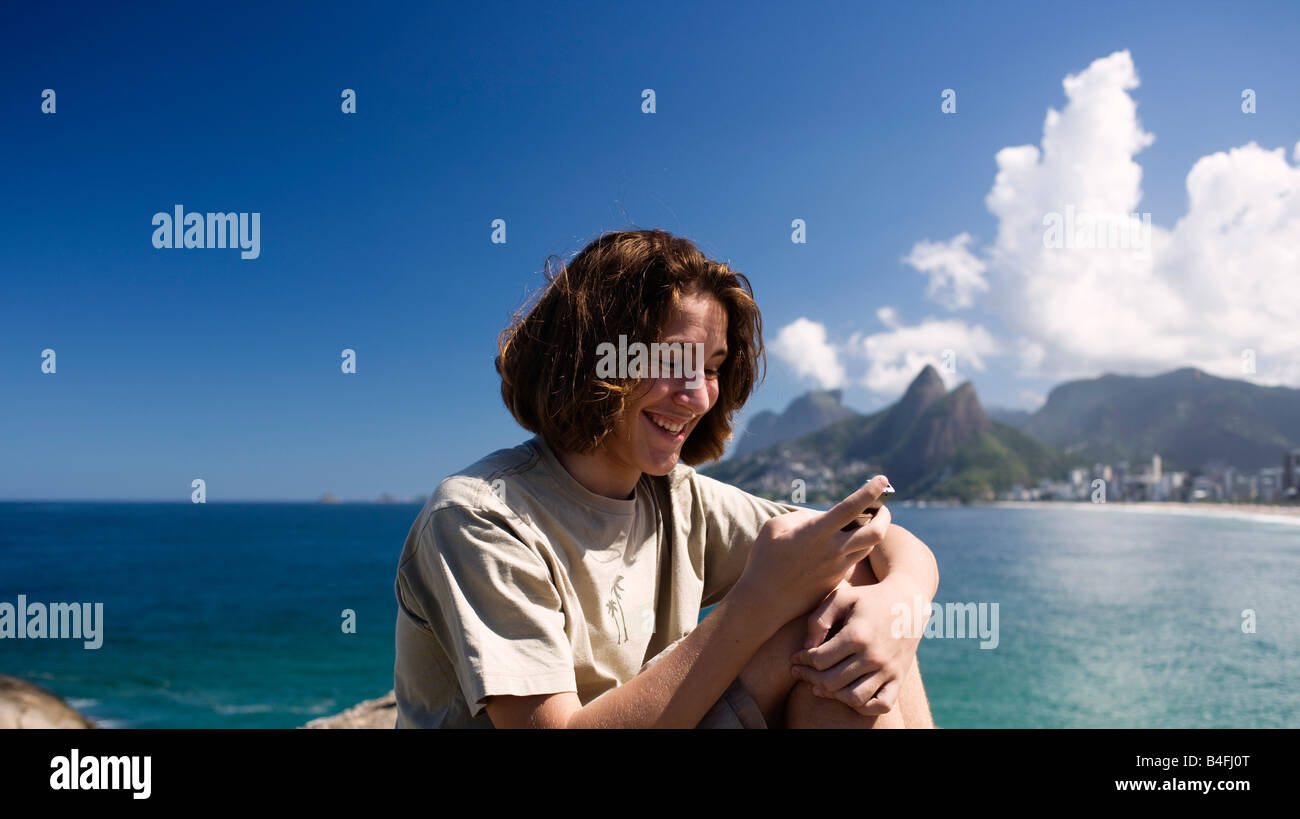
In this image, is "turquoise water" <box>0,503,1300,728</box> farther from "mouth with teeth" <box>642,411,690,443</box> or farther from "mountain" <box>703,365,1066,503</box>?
"mountain" <box>703,365,1066,503</box>

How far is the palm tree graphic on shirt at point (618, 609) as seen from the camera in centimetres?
211

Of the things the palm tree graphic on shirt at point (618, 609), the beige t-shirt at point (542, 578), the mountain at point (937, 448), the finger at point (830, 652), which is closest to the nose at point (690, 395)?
the beige t-shirt at point (542, 578)

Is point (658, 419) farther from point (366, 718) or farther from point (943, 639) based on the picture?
point (943, 639)

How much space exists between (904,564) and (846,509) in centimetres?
54

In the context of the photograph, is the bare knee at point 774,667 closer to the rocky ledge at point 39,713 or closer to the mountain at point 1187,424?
the rocky ledge at point 39,713

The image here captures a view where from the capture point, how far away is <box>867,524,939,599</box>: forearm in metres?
2.08

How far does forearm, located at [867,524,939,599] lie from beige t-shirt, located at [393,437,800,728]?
51cm

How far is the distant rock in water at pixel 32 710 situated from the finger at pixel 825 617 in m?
8.94

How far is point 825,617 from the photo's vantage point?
180cm

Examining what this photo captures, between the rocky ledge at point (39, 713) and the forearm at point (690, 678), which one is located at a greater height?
the forearm at point (690, 678)

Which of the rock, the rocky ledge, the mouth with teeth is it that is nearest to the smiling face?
the mouth with teeth
